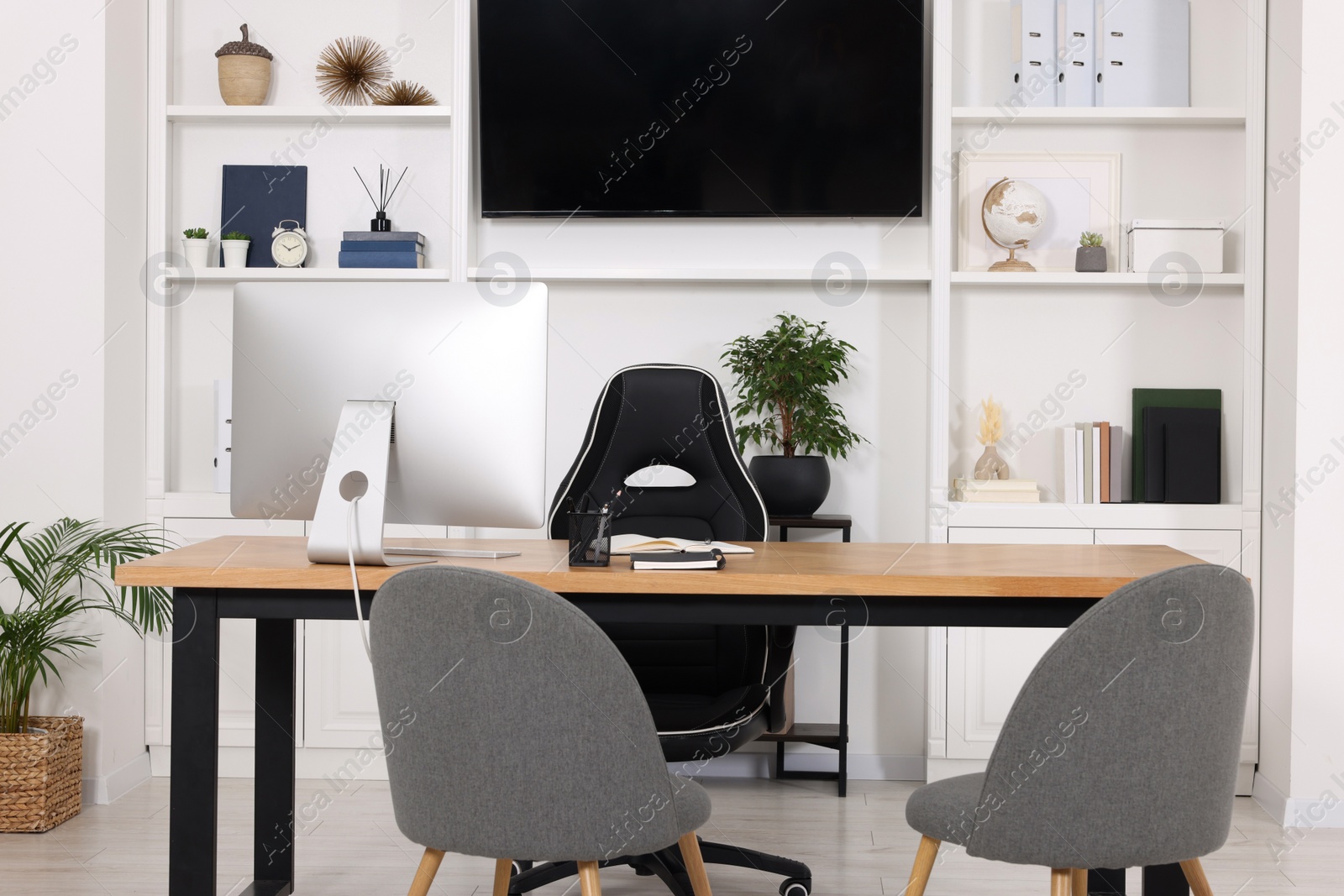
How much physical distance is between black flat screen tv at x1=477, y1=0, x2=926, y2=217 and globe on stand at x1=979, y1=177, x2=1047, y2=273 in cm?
23

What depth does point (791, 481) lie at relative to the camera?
302cm

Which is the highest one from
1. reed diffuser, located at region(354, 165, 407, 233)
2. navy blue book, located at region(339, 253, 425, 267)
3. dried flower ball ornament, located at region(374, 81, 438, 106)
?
dried flower ball ornament, located at region(374, 81, 438, 106)

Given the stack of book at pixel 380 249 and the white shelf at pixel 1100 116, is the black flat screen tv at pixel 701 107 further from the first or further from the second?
the stack of book at pixel 380 249

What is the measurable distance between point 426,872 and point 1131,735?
98 centimetres

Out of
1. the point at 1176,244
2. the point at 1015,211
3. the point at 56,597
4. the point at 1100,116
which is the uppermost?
the point at 1100,116

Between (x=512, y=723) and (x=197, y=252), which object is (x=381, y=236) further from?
(x=512, y=723)

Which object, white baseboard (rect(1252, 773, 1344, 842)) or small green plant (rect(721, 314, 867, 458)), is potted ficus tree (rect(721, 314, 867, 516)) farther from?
white baseboard (rect(1252, 773, 1344, 842))

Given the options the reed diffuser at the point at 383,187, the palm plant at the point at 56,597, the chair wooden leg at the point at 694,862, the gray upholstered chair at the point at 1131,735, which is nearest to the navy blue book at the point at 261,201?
the reed diffuser at the point at 383,187

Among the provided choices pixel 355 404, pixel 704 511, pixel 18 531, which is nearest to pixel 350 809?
pixel 18 531

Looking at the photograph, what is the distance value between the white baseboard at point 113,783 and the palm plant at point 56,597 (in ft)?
0.88

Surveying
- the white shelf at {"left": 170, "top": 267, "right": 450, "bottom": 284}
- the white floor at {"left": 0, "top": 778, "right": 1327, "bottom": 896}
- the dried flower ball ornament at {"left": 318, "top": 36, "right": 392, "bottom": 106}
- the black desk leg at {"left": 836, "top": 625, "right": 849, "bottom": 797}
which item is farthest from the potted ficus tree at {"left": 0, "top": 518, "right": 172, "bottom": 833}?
the black desk leg at {"left": 836, "top": 625, "right": 849, "bottom": 797}

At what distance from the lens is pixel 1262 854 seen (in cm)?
262

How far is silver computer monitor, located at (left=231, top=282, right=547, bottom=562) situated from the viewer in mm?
1711

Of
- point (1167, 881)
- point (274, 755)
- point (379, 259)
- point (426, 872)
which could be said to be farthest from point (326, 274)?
point (1167, 881)
